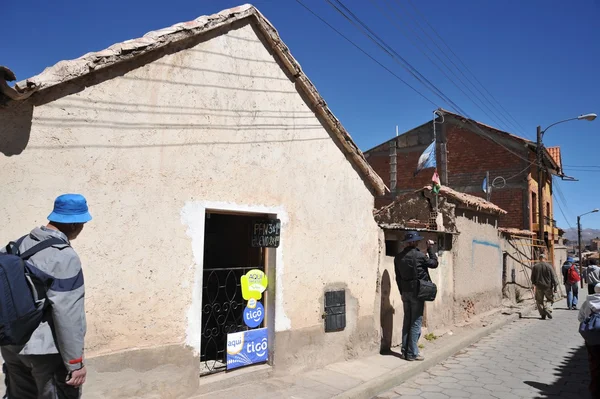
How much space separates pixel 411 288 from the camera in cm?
651

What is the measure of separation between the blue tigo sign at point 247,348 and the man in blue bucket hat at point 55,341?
94.2 inches

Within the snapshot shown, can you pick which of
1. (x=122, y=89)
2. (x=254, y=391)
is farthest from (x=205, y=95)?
(x=254, y=391)

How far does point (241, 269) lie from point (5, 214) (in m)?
2.70

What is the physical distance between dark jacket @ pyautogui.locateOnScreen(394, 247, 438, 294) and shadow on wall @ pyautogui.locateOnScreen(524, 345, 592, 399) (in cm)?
198

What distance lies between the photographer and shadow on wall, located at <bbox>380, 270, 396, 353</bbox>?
709 cm

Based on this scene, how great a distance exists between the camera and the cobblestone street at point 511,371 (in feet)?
17.8

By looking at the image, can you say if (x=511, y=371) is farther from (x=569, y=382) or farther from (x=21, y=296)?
(x=21, y=296)

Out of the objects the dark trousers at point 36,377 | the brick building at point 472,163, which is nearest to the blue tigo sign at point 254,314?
the dark trousers at point 36,377

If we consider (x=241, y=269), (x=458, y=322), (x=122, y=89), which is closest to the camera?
(x=122, y=89)

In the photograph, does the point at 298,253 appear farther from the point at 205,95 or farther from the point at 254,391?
the point at 205,95

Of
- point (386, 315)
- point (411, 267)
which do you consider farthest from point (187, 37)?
point (386, 315)

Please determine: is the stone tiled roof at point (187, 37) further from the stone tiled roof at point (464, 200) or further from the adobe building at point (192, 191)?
the stone tiled roof at point (464, 200)

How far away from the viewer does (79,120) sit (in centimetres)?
378

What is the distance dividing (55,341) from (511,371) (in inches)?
248
